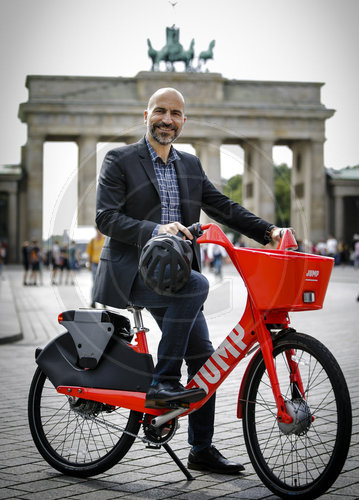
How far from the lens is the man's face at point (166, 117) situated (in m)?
3.83

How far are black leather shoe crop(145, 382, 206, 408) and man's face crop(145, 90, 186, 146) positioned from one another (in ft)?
3.55

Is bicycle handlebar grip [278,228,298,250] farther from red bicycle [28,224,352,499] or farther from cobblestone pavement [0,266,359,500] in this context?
cobblestone pavement [0,266,359,500]

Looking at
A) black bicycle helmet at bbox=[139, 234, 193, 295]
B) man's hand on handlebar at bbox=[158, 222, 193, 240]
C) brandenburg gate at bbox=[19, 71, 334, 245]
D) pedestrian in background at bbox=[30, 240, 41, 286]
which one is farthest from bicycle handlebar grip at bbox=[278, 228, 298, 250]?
brandenburg gate at bbox=[19, 71, 334, 245]

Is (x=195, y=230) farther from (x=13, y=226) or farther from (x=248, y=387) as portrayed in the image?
(x=13, y=226)

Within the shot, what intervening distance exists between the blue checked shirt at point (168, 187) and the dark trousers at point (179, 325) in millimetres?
311

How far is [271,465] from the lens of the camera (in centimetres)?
374

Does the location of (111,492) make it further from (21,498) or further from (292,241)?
(292,241)

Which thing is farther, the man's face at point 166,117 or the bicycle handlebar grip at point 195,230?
the man's face at point 166,117

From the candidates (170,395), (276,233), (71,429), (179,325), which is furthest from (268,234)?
(71,429)

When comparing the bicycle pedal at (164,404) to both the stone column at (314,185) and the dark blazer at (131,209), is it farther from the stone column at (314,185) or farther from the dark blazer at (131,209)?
the stone column at (314,185)

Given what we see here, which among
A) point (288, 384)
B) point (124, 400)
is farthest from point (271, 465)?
point (124, 400)

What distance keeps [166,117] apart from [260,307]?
0.95 meters

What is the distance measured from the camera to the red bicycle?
3.47 m

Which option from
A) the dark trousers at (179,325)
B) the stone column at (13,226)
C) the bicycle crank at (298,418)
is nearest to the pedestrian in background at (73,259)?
the dark trousers at (179,325)
